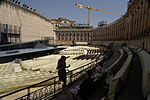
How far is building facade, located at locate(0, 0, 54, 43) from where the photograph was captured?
30.8m

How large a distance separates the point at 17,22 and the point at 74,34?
5535 cm

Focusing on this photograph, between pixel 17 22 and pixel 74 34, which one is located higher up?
pixel 74 34

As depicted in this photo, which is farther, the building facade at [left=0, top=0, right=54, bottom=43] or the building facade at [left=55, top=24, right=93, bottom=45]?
the building facade at [left=55, top=24, right=93, bottom=45]

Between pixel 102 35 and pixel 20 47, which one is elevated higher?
pixel 102 35

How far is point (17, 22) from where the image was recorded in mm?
36656

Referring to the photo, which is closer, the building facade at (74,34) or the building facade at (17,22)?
the building facade at (17,22)

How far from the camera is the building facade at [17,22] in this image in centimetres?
3081

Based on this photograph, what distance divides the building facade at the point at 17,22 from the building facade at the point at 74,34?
37237mm

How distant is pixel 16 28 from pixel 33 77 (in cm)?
3038

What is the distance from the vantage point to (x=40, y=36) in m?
54.7

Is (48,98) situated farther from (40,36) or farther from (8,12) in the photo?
(40,36)

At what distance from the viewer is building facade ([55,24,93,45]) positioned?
285 feet

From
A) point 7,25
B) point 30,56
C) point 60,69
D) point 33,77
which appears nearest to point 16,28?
point 7,25

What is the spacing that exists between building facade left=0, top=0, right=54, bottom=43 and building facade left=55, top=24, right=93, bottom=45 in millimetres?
37237
